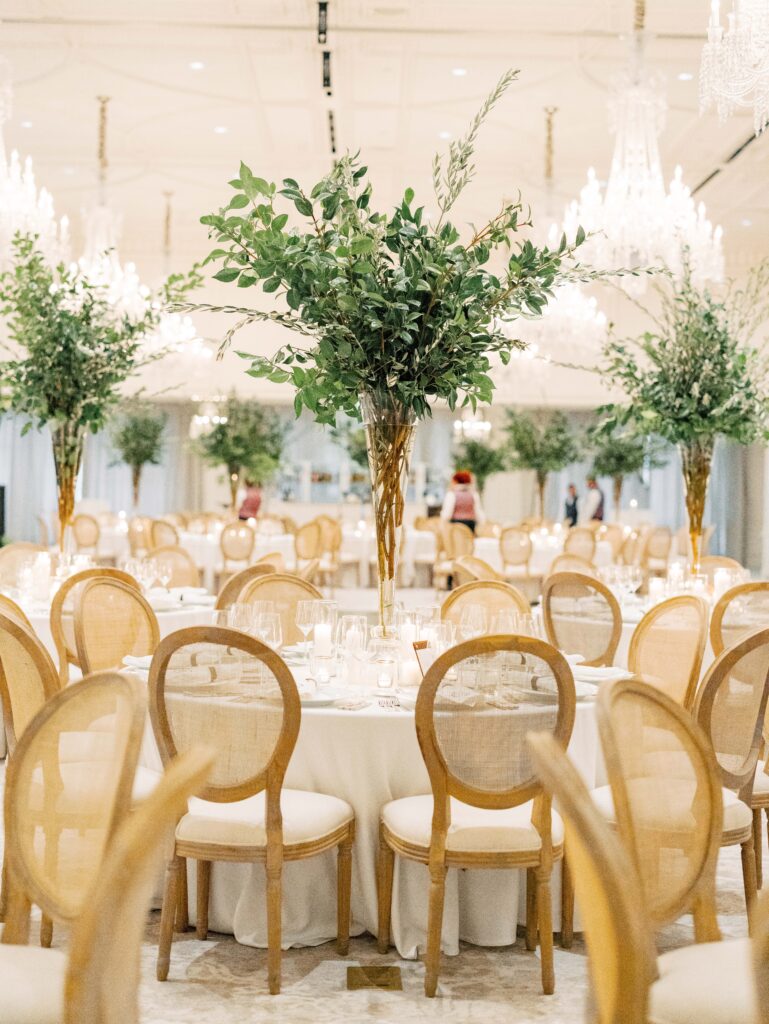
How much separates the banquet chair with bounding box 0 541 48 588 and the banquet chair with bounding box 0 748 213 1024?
5031 millimetres

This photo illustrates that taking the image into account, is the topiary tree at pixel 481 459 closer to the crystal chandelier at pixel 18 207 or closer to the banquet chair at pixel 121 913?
the crystal chandelier at pixel 18 207

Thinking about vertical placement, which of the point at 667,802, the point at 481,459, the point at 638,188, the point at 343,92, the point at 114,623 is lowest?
the point at 667,802

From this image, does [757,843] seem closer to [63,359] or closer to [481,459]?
[63,359]

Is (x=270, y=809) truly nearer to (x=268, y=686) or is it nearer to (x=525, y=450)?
(x=268, y=686)

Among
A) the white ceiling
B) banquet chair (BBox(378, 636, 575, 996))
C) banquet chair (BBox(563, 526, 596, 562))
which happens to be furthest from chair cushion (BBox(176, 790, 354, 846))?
banquet chair (BBox(563, 526, 596, 562))

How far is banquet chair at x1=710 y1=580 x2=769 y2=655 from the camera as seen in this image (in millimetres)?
5086

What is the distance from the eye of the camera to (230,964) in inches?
136

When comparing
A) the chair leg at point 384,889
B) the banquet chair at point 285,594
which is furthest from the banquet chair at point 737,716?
the banquet chair at point 285,594

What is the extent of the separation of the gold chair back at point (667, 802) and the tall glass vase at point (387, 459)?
1.66m

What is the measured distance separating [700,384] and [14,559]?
4184 mm

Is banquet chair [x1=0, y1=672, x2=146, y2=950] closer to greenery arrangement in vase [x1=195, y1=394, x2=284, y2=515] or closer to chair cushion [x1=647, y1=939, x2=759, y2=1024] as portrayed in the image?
chair cushion [x1=647, y1=939, x2=759, y2=1024]

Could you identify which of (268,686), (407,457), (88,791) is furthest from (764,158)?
(88,791)

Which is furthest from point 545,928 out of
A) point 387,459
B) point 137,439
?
point 137,439

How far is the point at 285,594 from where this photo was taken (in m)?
5.34
